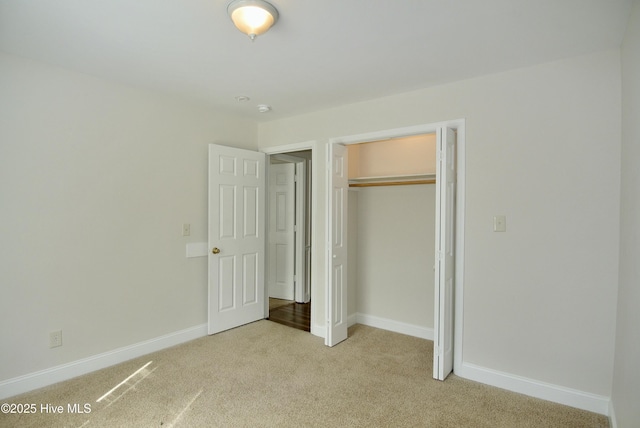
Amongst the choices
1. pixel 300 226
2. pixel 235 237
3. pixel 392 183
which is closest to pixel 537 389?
pixel 392 183

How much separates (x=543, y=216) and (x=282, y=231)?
141 inches

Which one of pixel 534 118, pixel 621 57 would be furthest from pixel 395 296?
pixel 621 57

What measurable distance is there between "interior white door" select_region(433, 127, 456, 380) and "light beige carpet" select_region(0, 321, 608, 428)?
21 centimetres

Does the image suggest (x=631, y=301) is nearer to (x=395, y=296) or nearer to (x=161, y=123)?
(x=395, y=296)

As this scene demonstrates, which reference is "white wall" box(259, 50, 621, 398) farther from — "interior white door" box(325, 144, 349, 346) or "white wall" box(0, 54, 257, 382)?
"white wall" box(0, 54, 257, 382)

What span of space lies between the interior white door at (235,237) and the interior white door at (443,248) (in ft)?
7.27

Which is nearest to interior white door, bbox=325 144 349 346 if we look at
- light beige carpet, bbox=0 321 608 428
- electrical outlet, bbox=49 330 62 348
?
light beige carpet, bbox=0 321 608 428

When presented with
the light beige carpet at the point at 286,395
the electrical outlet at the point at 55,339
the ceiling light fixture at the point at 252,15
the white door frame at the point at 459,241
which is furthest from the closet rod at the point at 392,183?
the electrical outlet at the point at 55,339

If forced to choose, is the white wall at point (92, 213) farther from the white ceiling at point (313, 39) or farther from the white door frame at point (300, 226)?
the white door frame at point (300, 226)

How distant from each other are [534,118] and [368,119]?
4.75ft

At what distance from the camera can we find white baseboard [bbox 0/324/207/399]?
246 centimetres

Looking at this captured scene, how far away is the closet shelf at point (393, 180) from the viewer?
358 cm

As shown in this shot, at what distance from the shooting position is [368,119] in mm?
3404

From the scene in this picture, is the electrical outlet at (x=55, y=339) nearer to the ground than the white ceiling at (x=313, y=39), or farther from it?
nearer to the ground
